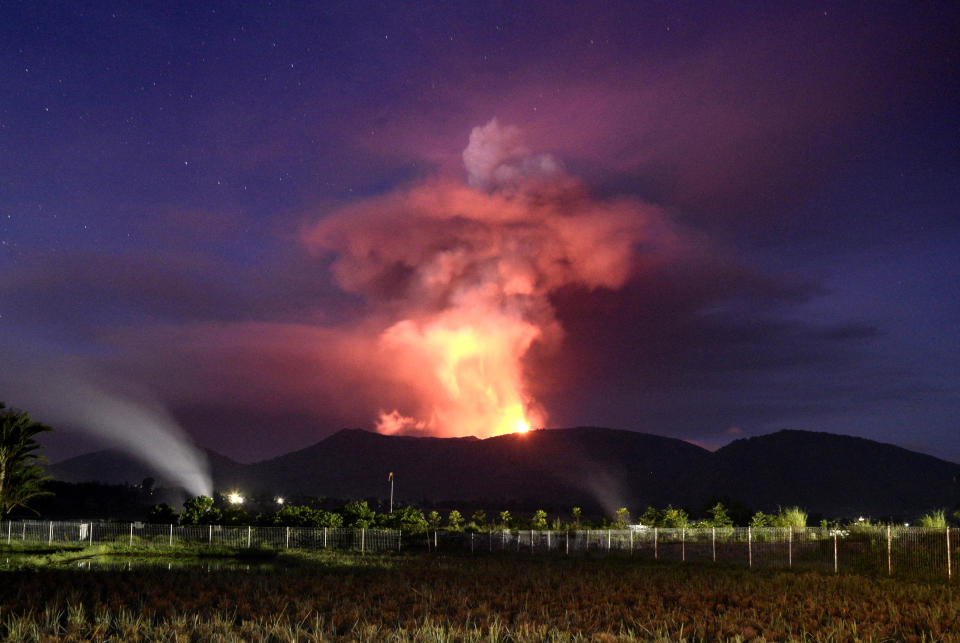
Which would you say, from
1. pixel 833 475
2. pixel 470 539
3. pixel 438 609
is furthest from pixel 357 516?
pixel 833 475

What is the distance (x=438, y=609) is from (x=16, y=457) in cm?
4561

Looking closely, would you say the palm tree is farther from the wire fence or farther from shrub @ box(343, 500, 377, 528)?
shrub @ box(343, 500, 377, 528)

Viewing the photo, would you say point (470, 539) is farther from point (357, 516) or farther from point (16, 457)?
point (16, 457)

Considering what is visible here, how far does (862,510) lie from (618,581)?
522ft

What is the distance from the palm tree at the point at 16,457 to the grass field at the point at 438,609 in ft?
120

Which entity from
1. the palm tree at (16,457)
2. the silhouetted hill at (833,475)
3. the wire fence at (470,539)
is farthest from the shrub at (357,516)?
the silhouetted hill at (833,475)

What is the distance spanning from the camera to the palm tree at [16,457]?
49.0m

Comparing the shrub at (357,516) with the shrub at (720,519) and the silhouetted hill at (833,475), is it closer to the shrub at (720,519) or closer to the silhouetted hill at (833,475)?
the shrub at (720,519)

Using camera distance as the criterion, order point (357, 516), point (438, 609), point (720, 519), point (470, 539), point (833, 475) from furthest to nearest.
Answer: point (833, 475) < point (720, 519) < point (357, 516) < point (470, 539) < point (438, 609)

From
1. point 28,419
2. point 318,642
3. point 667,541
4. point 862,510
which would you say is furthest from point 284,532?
point 862,510

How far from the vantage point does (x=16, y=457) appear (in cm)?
4978

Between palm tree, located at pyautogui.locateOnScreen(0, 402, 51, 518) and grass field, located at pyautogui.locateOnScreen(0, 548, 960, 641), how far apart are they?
120ft

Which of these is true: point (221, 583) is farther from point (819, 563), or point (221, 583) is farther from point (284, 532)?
point (284, 532)

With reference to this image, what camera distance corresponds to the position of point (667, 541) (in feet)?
170
